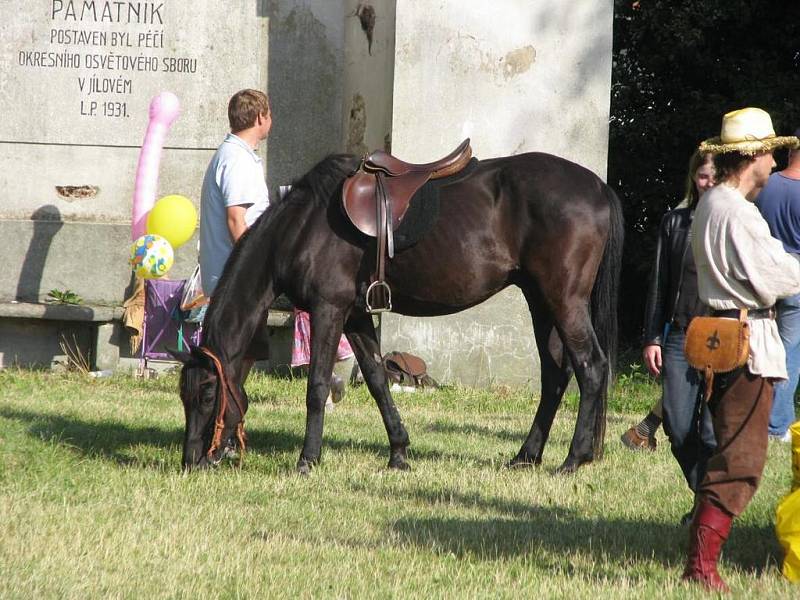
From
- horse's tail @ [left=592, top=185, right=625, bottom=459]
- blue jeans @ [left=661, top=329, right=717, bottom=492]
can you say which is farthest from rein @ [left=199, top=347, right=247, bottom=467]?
blue jeans @ [left=661, top=329, right=717, bottom=492]

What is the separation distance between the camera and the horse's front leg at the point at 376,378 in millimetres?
6410

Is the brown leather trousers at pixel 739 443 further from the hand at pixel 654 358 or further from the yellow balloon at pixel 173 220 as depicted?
the yellow balloon at pixel 173 220

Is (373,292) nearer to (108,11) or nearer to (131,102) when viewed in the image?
(131,102)

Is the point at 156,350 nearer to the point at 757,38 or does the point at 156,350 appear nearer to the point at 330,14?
the point at 330,14

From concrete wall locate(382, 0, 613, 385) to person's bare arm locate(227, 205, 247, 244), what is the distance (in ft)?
11.7

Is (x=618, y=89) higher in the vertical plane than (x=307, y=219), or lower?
higher

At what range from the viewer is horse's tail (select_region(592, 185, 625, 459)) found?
21.2 feet

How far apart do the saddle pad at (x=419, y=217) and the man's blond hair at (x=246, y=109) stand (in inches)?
44.7

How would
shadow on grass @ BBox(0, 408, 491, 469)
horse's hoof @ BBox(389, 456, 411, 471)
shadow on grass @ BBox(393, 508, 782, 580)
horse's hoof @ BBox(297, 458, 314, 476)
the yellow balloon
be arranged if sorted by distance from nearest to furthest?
shadow on grass @ BBox(393, 508, 782, 580) < horse's hoof @ BBox(297, 458, 314, 476) < horse's hoof @ BBox(389, 456, 411, 471) < shadow on grass @ BBox(0, 408, 491, 469) < the yellow balloon

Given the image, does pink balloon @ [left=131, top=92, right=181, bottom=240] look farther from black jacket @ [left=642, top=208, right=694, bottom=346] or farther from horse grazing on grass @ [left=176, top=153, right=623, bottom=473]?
black jacket @ [left=642, top=208, right=694, bottom=346]

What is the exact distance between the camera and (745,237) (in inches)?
151

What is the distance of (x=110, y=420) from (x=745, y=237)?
5012 mm

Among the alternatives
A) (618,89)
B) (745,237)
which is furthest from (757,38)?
(745,237)

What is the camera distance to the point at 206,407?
5.91 meters
